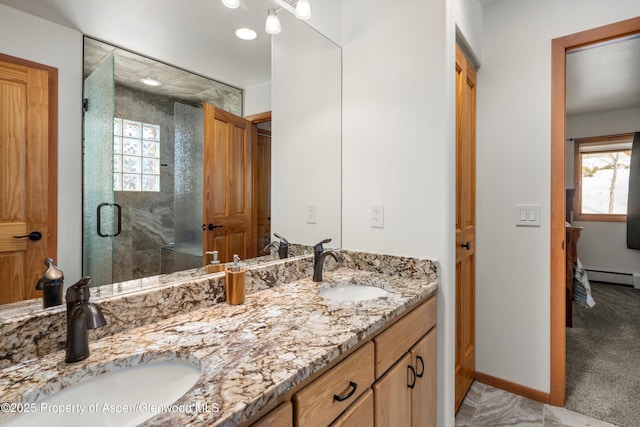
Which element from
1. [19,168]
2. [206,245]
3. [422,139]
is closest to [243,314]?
[206,245]

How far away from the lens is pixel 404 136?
1.56 m

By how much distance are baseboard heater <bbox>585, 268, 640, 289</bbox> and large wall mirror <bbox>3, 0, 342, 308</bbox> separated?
17.3 feet

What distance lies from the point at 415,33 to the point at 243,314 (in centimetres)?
147

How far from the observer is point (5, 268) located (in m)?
0.75

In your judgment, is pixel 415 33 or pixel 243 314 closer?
pixel 243 314

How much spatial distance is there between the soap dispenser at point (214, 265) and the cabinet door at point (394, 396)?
0.69m

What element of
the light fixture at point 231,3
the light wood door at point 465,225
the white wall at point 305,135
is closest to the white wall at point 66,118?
the light fixture at point 231,3

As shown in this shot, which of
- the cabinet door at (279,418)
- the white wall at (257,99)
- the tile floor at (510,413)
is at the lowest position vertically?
the tile floor at (510,413)

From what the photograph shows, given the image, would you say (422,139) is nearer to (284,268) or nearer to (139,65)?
(284,268)

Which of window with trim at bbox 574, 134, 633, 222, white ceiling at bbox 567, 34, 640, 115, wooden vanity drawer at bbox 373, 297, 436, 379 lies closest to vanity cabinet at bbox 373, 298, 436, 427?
wooden vanity drawer at bbox 373, 297, 436, 379

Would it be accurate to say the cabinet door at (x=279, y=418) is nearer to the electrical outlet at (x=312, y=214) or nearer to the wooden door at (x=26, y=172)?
the wooden door at (x=26, y=172)

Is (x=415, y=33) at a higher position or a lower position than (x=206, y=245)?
higher

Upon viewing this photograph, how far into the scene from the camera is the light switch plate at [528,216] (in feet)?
6.34

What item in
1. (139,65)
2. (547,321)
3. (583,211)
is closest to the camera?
(139,65)
